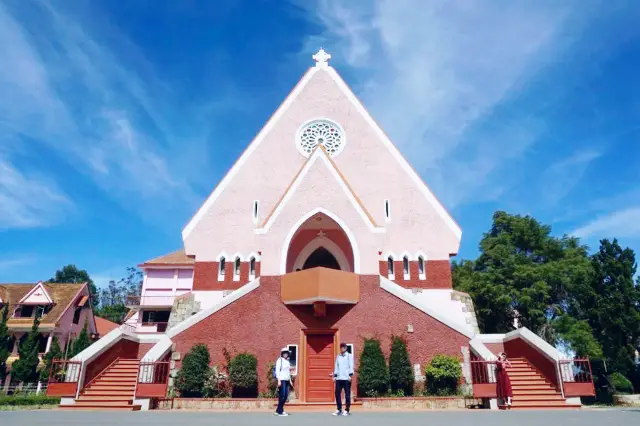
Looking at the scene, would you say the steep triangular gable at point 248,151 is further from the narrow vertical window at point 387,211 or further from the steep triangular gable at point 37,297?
the steep triangular gable at point 37,297

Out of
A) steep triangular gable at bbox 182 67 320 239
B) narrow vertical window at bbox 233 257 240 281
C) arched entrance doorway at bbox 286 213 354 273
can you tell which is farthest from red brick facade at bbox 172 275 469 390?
steep triangular gable at bbox 182 67 320 239

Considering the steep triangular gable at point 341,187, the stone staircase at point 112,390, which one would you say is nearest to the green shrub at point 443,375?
the steep triangular gable at point 341,187

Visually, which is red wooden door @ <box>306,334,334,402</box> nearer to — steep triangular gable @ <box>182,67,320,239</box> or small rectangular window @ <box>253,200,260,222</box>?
small rectangular window @ <box>253,200,260,222</box>

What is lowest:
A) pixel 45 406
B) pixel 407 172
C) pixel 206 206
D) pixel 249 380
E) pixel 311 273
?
pixel 45 406

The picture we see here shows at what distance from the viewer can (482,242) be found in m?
30.6

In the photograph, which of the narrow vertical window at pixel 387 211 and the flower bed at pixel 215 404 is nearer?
the flower bed at pixel 215 404

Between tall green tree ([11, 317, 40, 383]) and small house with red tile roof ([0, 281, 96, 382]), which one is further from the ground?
small house with red tile roof ([0, 281, 96, 382])

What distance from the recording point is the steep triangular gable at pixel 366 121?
2011cm

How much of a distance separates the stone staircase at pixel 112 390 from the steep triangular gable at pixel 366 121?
6.93 meters

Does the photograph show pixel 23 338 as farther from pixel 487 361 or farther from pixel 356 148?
pixel 487 361

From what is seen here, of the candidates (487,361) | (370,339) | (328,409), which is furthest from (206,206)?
(487,361)

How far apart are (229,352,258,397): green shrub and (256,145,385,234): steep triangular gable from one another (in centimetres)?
455

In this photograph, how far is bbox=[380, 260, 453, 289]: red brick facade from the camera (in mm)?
18953

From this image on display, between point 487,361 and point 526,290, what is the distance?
14.5 meters
